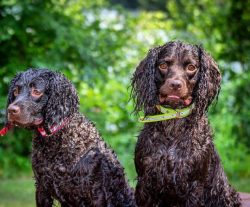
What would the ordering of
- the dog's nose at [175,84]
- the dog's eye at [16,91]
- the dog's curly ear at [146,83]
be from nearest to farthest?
1. the dog's nose at [175,84]
2. the dog's curly ear at [146,83]
3. the dog's eye at [16,91]

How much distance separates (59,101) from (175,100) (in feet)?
2.86

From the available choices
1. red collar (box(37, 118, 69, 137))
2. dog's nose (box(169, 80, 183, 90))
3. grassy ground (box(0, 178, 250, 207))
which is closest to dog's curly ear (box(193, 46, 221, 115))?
dog's nose (box(169, 80, 183, 90))

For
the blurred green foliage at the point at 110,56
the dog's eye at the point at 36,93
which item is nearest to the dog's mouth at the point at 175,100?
the dog's eye at the point at 36,93

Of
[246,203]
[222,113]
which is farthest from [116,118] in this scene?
[246,203]

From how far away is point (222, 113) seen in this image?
10.9 m

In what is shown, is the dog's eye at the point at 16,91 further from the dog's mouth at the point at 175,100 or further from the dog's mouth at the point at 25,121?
the dog's mouth at the point at 175,100

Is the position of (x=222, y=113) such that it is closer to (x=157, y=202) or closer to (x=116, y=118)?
(x=116, y=118)

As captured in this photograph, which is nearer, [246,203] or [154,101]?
[154,101]

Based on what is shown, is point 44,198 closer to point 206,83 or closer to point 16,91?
point 16,91

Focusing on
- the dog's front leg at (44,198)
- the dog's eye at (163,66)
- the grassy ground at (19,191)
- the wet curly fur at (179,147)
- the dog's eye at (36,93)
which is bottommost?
the grassy ground at (19,191)

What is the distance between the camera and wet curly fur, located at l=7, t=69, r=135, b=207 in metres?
4.46

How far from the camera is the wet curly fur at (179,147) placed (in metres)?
4.30

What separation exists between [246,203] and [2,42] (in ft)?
16.8

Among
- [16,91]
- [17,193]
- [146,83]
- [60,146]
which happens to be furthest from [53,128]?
[17,193]
